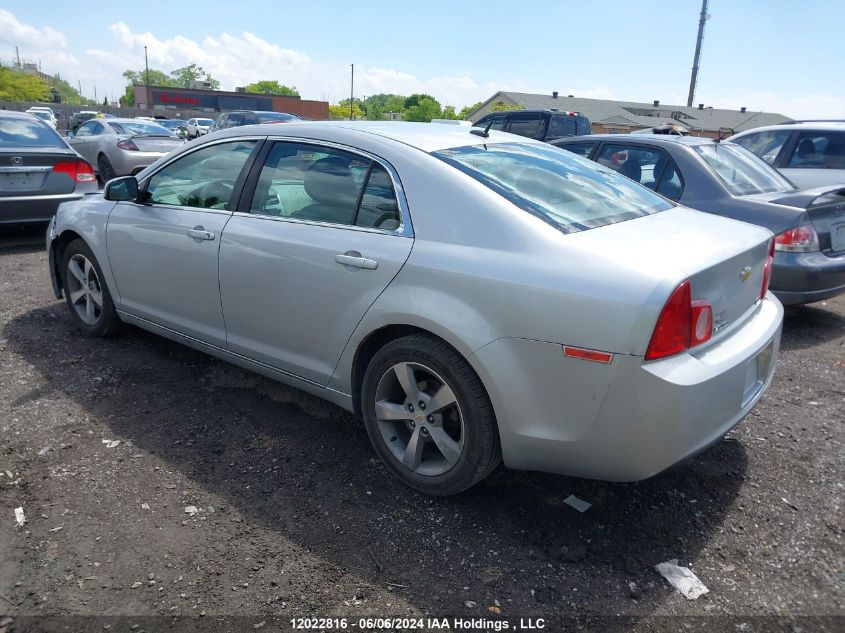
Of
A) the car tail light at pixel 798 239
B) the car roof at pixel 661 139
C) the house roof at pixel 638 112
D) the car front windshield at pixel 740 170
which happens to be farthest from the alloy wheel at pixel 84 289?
the house roof at pixel 638 112

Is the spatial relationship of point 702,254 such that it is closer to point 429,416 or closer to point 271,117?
point 429,416

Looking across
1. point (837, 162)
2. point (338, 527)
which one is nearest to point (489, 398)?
point (338, 527)

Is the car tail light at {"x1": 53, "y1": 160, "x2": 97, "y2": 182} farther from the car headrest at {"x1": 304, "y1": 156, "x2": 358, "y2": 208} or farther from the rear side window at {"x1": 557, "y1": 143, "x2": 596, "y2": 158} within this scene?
the rear side window at {"x1": 557, "y1": 143, "x2": 596, "y2": 158}

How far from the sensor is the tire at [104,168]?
12.2 meters

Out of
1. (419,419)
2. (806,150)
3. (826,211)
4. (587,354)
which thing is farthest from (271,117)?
(587,354)

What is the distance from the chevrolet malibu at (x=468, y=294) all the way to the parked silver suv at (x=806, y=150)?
17.3 feet

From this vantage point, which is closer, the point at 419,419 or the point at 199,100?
the point at 419,419

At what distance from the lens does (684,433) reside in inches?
91.7

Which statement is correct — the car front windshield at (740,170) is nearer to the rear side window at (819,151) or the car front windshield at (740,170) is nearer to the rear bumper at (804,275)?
the rear bumper at (804,275)

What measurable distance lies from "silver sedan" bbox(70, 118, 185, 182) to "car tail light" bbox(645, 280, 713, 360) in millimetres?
11030

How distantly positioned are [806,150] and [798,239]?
3629 millimetres

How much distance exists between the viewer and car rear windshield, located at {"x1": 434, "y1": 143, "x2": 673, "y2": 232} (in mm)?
2754

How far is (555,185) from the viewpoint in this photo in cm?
303

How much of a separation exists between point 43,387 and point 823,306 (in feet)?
22.3
